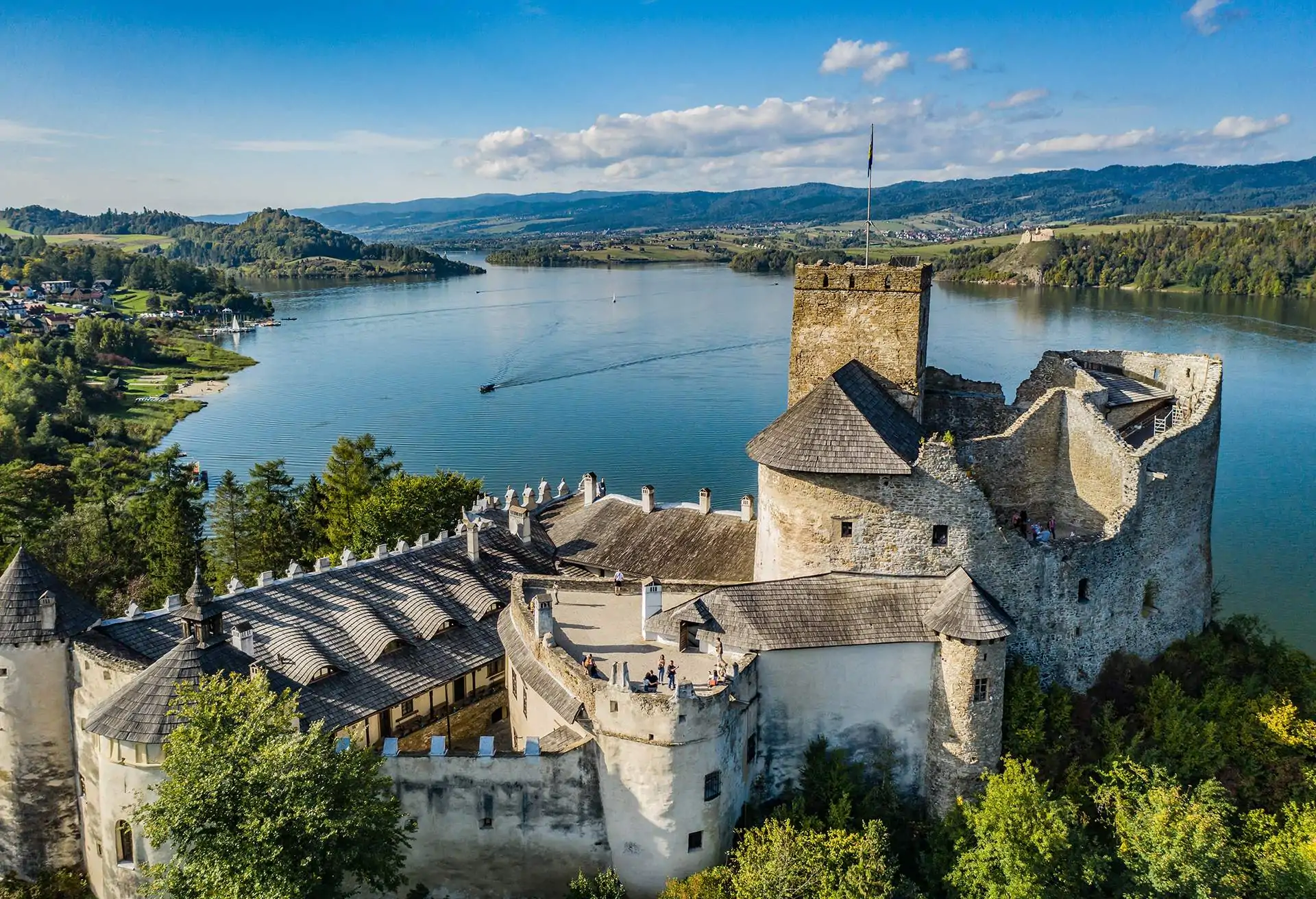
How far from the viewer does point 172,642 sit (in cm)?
2667

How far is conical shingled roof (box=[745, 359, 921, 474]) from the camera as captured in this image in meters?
26.4

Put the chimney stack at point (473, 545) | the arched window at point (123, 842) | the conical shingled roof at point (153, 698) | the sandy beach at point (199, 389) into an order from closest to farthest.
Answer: the conical shingled roof at point (153, 698)
the arched window at point (123, 842)
the chimney stack at point (473, 545)
the sandy beach at point (199, 389)

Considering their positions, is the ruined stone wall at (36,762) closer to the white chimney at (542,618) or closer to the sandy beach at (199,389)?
the white chimney at (542,618)

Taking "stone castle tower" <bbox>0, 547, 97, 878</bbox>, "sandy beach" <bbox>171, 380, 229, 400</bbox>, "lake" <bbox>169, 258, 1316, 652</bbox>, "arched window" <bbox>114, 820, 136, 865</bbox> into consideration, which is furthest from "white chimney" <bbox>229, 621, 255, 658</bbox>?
"sandy beach" <bbox>171, 380, 229, 400</bbox>

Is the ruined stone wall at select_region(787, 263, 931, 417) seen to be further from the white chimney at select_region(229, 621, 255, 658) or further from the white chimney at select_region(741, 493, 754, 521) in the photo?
the white chimney at select_region(229, 621, 255, 658)

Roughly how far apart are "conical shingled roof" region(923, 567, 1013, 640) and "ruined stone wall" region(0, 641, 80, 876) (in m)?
21.2

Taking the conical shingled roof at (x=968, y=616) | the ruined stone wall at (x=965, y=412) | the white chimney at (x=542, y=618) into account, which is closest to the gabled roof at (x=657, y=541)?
the ruined stone wall at (x=965, y=412)

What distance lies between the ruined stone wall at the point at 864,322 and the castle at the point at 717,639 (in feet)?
0.26

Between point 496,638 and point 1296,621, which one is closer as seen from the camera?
point 496,638

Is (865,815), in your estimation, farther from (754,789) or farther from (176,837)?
(176,837)

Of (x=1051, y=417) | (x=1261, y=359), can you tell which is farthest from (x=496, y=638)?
(x=1261, y=359)

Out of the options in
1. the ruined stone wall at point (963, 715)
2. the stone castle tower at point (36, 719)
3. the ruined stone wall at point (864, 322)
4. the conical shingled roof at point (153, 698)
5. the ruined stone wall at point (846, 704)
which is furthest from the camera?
the ruined stone wall at point (864, 322)

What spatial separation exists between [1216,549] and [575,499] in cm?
3398

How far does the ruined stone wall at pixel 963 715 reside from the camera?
81.9 feet
